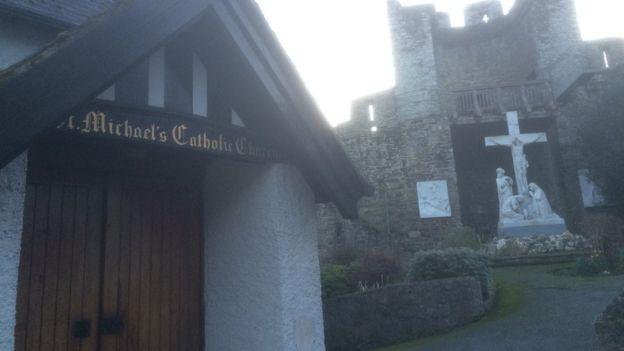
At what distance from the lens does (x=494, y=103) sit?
2039cm

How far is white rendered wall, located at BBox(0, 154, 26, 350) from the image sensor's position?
2434 mm

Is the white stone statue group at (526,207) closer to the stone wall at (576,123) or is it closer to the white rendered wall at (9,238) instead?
the stone wall at (576,123)

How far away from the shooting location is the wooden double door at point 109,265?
304 centimetres

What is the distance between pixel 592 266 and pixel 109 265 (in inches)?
361

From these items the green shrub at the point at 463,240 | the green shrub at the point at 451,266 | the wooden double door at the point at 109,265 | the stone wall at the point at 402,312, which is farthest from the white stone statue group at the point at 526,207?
the wooden double door at the point at 109,265

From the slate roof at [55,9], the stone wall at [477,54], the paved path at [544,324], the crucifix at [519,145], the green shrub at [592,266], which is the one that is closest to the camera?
the slate roof at [55,9]

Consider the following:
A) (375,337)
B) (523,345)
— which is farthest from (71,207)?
(375,337)

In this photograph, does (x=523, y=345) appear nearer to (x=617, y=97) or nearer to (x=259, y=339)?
(x=259, y=339)

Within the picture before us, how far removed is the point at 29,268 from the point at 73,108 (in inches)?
46.8

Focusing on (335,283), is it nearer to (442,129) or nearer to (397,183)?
(397,183)

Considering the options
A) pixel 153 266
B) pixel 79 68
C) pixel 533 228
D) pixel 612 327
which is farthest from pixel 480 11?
pixel 79 68

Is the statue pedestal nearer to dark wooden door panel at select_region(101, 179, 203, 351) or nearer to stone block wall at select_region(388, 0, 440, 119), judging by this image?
stone block wall at select_region(388, 0, 440, 119)

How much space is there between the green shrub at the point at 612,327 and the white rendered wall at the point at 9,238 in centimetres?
416

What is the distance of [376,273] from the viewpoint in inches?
398
